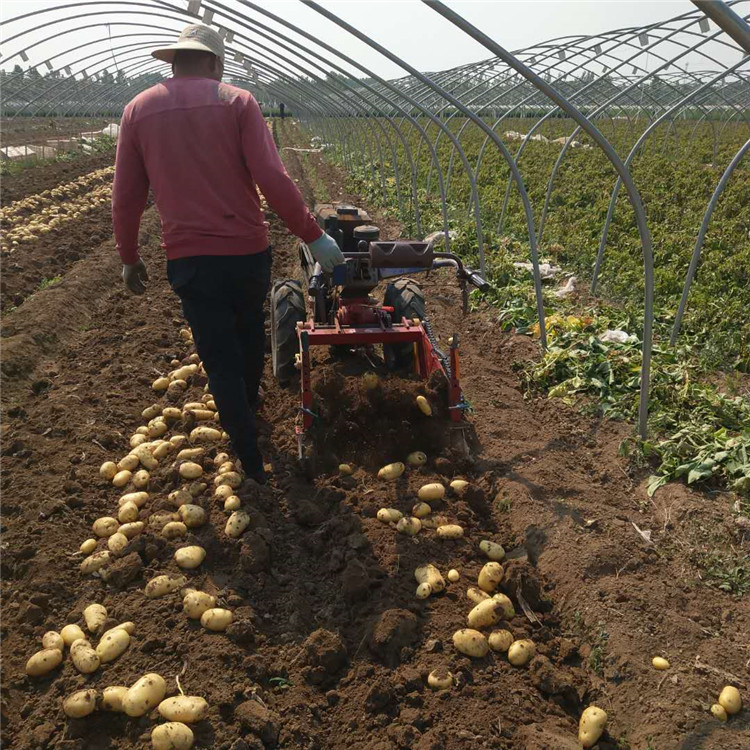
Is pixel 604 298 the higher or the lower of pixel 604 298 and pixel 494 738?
the higher

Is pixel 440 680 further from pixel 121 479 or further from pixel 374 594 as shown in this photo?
pixel 121 479

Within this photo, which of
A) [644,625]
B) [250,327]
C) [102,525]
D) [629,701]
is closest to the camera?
[629,701]

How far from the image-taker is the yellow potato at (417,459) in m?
4.11

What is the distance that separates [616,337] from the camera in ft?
18.5

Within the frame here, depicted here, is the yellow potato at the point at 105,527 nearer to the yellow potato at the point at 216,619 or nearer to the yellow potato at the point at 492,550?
the yellow potato at the point at 216,619

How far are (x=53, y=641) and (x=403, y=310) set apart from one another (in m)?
3.36

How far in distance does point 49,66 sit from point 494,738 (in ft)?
76.5

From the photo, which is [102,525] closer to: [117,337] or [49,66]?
[117,337]

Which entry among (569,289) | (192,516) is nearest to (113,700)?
(192,516)

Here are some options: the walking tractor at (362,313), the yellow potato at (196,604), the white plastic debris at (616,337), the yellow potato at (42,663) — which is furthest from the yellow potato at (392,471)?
the white plastic debris at (616,337)

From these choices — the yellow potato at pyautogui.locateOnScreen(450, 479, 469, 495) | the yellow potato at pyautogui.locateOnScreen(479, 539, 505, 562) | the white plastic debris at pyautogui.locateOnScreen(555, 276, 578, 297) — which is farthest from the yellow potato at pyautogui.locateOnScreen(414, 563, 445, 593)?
the white plastic debris at pyautogui.locateOnScreen(555, 276, 578, 297)

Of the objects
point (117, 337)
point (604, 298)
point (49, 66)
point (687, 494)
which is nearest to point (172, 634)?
point (687, 494)

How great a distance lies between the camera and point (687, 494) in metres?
3.77

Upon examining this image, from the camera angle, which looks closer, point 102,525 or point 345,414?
point 102,525
